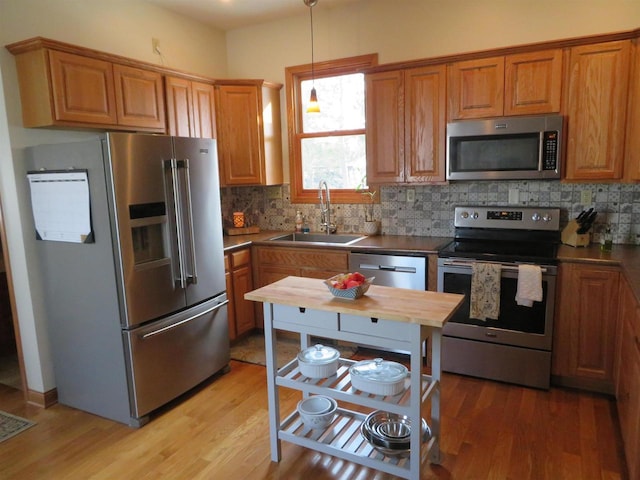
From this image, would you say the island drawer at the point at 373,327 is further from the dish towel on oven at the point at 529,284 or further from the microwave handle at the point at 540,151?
the microwave handle at the point at 540,151

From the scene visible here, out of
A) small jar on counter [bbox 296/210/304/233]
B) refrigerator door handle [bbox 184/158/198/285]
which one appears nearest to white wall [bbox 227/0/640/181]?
small jar on counter [bbox 296/210/304/233]

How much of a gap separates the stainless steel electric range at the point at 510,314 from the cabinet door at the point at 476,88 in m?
0.81

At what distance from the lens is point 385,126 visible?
11.8 feet

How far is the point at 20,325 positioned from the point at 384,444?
2.49 m

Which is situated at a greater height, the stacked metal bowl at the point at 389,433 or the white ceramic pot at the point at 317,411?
the white ceramic pot at the point at 317,411

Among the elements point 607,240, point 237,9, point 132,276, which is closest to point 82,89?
point 132,276

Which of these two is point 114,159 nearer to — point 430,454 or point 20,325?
point 20,325

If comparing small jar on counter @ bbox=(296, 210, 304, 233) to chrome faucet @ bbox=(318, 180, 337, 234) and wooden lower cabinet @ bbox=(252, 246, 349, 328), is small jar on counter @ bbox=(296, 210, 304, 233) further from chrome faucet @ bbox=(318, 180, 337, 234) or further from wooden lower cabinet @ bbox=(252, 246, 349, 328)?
wooden lower cabinet @ bbox=(252, 246, 349, 328)

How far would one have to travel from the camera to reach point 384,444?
2.14 m

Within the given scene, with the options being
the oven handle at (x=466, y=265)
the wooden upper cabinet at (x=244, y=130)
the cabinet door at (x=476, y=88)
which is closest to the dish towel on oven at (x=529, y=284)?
the oven handle at (x=466, y=265)

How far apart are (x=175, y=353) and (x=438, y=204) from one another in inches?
92.9

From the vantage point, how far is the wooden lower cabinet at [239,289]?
12.3 feet

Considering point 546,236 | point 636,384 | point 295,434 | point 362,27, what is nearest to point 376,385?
point 295,434

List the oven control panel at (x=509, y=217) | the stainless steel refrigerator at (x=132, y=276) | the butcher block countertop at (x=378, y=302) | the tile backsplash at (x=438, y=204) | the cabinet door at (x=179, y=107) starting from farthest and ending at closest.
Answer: the cabinet door at (x=179, y=107), the oven control panel at (x=509, y=217), the tile backsplash at (x=438, y=204), the stainless steel refrigerator at (x=132, y=276), the butcher block countertop at (x=378, y=302)
